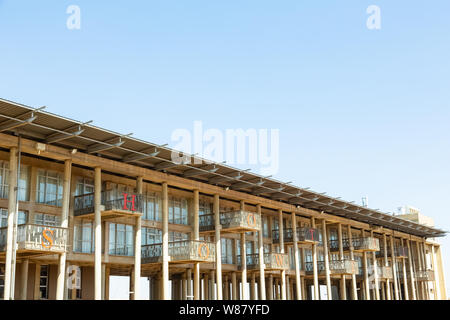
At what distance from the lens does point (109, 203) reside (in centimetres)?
2798

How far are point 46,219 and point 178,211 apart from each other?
34.2ft

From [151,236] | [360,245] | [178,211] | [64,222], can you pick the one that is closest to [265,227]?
[178,211]

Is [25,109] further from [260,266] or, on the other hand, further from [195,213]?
[260,266]

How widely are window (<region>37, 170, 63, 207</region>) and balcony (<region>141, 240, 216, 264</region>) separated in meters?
6.27

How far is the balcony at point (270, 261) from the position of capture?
3931 cm

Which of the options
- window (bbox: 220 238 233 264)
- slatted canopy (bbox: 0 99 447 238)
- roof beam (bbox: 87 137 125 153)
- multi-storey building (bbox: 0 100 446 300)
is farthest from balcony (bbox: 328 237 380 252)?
roof beam (bbox: 87 137 125 153)

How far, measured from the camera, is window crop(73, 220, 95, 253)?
29.5 m

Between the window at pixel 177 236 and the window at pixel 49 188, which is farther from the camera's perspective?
the window at pixel 177 236

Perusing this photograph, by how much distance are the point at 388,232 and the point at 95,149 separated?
41362 millimetres

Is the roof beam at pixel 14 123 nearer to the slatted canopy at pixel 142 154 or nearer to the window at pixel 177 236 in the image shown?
the slatted canopy at pixel 142 154

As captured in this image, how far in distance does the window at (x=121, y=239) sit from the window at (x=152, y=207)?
1.50 metres

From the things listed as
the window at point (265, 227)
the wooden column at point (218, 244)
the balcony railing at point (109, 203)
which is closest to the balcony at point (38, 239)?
the balcony railing at point (109, 203)

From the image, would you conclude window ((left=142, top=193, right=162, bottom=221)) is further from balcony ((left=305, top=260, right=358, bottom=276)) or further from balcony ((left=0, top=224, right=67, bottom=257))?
balcony ((left=305, top=260, right=358, bottom=276))
